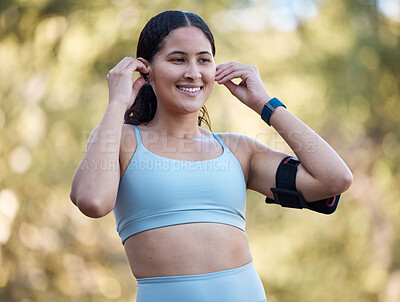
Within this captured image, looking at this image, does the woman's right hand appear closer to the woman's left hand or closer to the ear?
the ear

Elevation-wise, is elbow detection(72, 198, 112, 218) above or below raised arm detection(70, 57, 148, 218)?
below

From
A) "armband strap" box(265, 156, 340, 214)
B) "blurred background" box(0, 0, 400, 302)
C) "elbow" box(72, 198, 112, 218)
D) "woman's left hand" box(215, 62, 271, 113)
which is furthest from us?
"blurred background" box(0, 0, 400, 302)

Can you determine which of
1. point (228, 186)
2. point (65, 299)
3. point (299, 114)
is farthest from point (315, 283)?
point (228, 186)

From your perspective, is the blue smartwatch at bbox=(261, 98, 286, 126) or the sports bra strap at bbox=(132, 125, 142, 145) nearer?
the sports bra strap at bbox=(132, 125, 142, 145)

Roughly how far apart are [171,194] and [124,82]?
433mm

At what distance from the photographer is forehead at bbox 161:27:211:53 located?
74.9 inches

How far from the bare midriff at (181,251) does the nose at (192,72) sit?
0.52 m

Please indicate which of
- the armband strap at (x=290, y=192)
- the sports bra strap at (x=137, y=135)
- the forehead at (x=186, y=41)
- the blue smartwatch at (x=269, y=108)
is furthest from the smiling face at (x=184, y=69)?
the armband strap at (x=290, y=192)

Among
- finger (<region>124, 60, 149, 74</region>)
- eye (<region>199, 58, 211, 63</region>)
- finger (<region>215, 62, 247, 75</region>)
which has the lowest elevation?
finger (<region>124, 60, 149, 74</region>)

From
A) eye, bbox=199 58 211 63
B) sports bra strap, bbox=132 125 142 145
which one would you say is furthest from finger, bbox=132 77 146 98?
eye, bbox=199 58 211 63

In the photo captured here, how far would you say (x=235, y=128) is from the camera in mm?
5797

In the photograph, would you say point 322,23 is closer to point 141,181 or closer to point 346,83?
point 346,83

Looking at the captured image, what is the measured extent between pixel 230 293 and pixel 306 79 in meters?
4.78

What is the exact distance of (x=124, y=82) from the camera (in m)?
1.88
